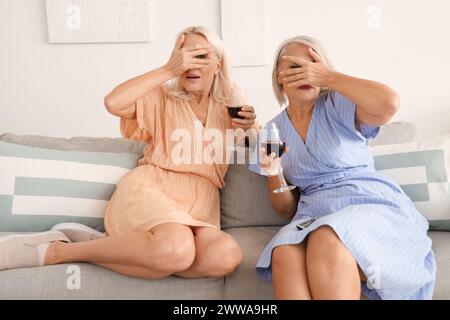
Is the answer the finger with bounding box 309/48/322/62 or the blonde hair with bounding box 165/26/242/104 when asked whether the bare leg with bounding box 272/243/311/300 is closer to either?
the finger with bounding box 309/48/322/62

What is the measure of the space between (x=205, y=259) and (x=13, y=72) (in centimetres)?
186

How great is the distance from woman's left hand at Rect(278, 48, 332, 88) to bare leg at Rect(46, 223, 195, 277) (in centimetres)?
60

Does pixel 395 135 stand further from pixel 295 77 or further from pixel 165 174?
pixel 165 174

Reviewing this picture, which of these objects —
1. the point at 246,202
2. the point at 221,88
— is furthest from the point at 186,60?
the point at 246,202

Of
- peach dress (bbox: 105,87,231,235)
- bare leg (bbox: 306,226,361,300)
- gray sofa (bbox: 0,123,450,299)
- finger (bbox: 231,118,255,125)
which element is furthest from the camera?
finger (bbox: 231,118,255,125)

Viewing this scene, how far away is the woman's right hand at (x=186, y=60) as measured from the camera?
1.70m

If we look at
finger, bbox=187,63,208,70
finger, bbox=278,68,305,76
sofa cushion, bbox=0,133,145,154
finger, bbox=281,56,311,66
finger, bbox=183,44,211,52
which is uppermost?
finger, bbox=183,44,211,52

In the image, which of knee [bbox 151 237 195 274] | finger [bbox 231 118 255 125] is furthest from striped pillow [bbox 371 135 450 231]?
knee [bbox 151 237 195 274]

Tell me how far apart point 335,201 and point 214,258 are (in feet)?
1.37

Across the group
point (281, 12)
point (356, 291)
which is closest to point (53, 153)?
point (356, 291)

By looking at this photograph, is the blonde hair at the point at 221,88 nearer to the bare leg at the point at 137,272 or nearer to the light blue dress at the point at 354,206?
the light blue dress at the point at 354,206

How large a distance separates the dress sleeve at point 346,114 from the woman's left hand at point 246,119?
0.95 feet

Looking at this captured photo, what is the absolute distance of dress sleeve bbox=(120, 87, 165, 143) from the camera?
1.79m

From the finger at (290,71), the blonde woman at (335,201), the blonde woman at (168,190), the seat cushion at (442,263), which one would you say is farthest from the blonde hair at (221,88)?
the seat cushion at (442,263)
